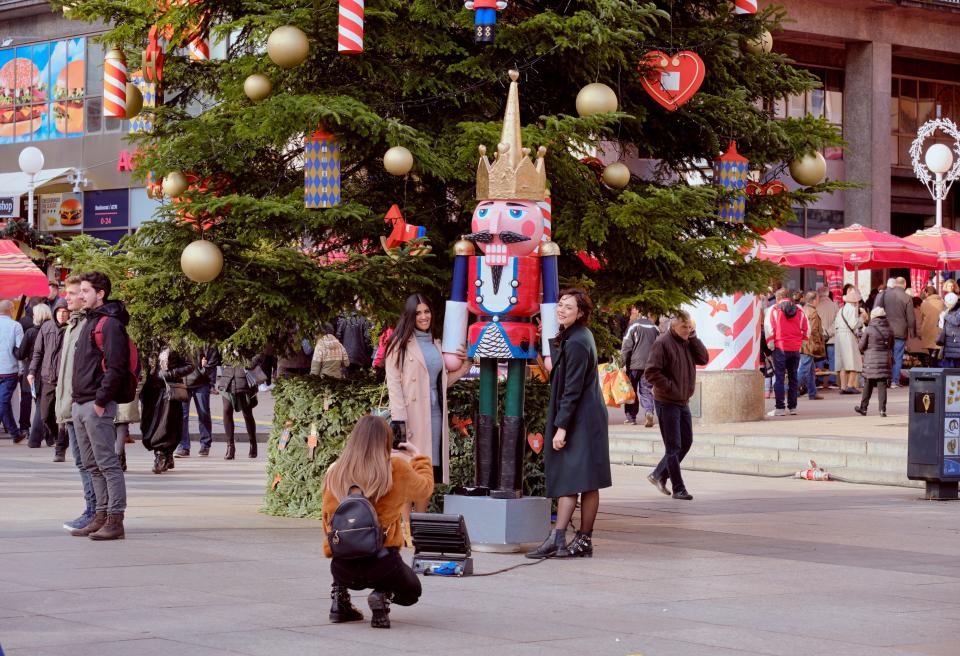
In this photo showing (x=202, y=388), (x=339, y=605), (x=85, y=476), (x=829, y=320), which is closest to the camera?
(x=339, y=605)

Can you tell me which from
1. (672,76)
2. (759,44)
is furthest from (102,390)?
(759,44)

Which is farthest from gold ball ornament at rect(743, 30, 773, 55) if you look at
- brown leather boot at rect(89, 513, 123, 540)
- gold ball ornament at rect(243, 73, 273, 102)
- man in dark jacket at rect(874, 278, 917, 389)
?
man in dark jacket at rect(874, 278, 917, 389)

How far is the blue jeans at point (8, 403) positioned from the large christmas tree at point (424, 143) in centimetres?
827

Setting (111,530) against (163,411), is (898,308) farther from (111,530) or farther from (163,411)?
(111,530)

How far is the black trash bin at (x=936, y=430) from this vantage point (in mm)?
14867

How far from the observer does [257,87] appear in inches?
455

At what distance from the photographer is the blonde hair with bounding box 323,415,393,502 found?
774cm

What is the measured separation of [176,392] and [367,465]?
30.9ft

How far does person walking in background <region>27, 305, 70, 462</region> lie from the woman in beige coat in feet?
25.6

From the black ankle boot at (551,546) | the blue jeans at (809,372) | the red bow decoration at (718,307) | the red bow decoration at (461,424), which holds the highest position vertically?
the red bow decoration at (718,307)

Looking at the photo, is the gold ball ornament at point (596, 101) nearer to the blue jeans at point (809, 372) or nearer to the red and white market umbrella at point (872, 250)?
the blue jeans at point (809, 372)

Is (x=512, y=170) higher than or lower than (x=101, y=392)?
higher

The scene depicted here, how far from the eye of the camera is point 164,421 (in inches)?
656

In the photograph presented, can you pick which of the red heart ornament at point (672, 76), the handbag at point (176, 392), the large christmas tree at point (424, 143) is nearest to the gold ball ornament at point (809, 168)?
the large christmas tree at point (424, 143)
